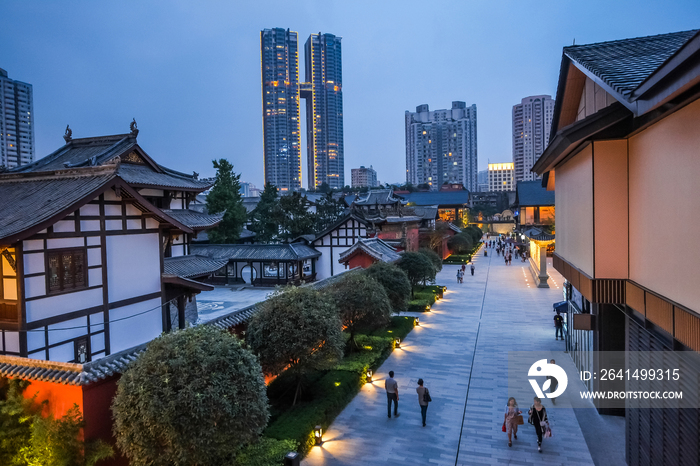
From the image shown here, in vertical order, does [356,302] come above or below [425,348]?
above

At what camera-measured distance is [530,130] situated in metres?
145

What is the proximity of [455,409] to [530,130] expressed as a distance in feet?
491

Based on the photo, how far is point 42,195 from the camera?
12391 mm

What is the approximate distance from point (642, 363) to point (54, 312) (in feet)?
43.0

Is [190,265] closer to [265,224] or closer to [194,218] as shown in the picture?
[194,218]

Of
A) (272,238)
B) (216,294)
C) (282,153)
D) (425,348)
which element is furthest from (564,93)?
(282,153)

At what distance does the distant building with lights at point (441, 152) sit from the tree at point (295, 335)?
138 metres

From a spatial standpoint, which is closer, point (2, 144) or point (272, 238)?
point (272, 238)

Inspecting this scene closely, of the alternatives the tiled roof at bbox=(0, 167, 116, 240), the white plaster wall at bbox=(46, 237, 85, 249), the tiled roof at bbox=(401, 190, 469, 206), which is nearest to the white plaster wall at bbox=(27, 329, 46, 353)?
the white plaster wall at bbox=(46, 237, 85, 249)

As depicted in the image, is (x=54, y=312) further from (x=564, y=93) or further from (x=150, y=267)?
(x=564, y=93)

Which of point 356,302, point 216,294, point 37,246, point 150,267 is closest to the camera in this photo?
point 37,246

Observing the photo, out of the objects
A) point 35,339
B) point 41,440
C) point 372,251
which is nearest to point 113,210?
point 35,339

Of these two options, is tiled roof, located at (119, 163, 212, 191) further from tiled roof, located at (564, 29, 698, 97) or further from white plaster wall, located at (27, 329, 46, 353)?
tiled roof, located at (564, 29, 698, 97)

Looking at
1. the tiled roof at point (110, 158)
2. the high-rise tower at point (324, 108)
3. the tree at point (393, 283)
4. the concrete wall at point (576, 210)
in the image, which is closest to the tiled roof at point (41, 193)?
the tiled roof at point (110, 158)
